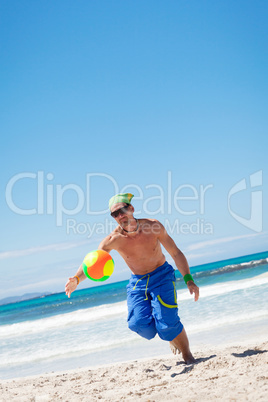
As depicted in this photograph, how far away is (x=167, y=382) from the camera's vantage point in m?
3.81

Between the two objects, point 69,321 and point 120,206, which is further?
point 69,321

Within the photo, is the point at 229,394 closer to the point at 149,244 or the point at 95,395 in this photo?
the point at 95,395

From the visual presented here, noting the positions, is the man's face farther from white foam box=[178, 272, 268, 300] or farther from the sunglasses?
white foam box=[178, 272, 268, 300]

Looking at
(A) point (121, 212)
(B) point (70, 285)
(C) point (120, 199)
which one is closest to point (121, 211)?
(A) point (121, 212)

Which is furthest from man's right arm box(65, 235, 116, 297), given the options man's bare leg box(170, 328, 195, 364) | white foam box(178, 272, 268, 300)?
white foam box(178, 272, 268, 300)

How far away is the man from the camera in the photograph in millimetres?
4355

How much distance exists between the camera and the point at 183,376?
3.93 meters

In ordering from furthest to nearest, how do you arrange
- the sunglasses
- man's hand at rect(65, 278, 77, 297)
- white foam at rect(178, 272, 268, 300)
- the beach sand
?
white foam at rect(178, 272, 268, 300), the sunglasses, man's hand at rect(65, 278, 77, 297), the beach sand

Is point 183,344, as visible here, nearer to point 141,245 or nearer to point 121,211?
point 141,245

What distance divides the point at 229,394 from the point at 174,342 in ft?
5.23

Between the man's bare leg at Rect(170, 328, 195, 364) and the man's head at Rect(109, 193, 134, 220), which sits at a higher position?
the man's head at Rect(109, 193, 134, 220)

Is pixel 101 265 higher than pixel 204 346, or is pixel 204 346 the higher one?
pixel 101 265

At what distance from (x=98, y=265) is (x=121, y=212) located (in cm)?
67

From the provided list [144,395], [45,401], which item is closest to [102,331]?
[45,401]
